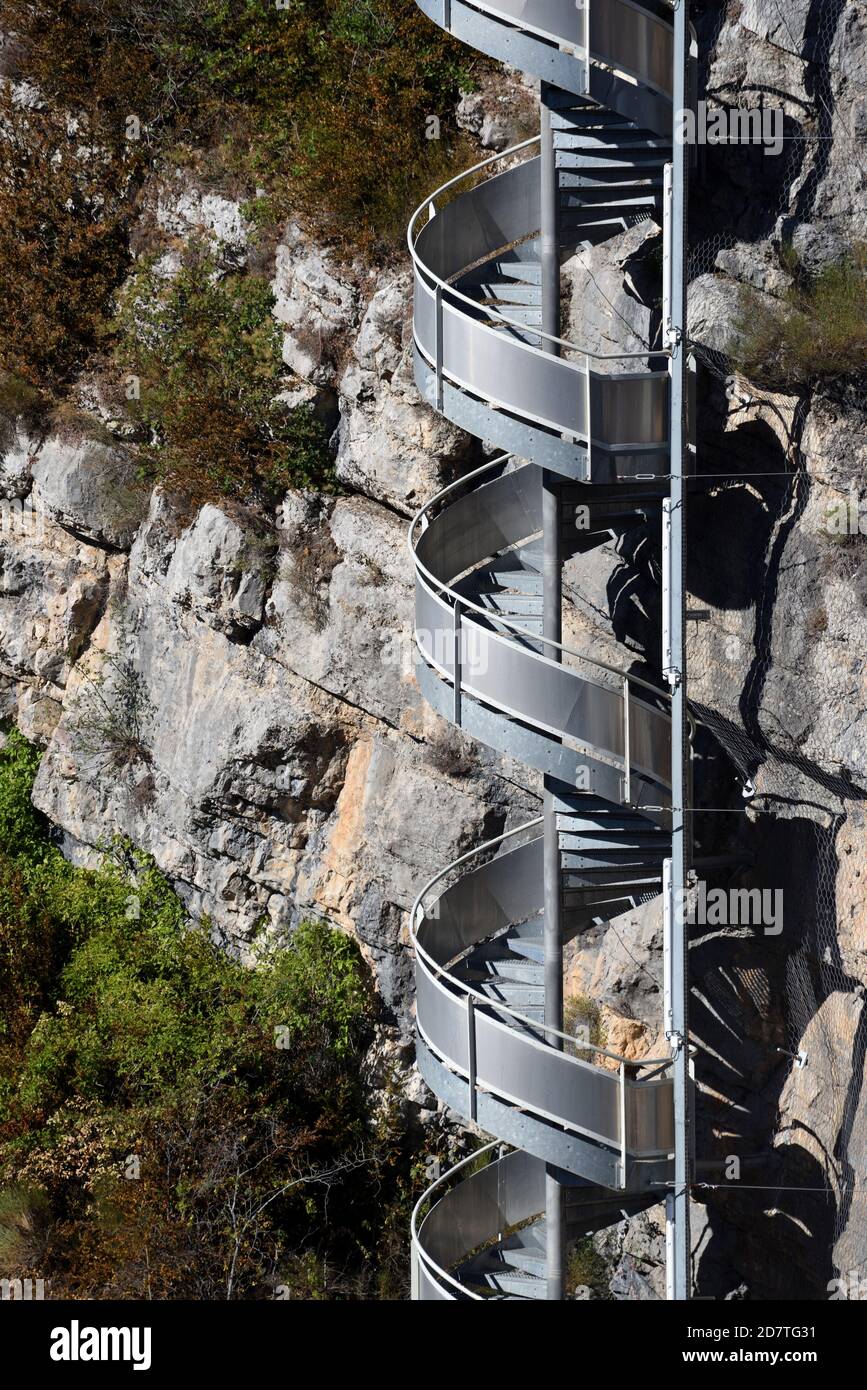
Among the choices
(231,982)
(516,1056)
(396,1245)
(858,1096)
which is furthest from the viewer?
(231,982)

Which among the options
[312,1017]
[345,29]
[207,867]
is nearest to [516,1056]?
[312,1017]

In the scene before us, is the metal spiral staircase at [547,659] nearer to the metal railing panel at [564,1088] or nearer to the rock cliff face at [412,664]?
the metal railing panel at [564,1088]

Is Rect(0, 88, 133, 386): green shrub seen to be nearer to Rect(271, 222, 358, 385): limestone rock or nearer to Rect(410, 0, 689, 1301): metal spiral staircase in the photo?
Rect(271, 222, 358, 385): limestone rock

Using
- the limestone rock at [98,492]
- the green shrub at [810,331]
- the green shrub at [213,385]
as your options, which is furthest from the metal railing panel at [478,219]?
the limestone rock at [98,492]

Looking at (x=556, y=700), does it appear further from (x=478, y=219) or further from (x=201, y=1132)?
(x=201, y=1132)

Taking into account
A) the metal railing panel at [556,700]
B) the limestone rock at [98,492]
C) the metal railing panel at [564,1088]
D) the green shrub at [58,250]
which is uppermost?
the green shrub at [58,250]

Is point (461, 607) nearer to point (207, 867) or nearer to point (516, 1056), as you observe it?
point (516, 1056)
